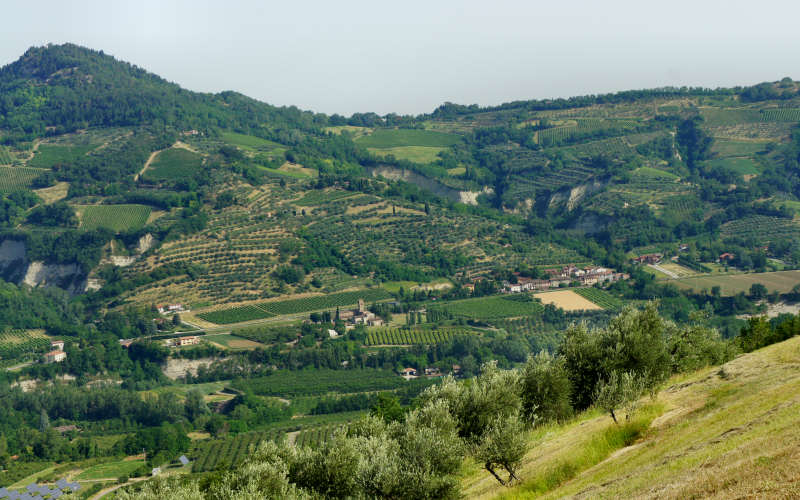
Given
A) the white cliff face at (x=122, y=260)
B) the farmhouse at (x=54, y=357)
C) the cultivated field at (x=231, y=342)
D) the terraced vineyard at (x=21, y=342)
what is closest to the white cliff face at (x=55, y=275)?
the white cliff face at (x=122, y=260)

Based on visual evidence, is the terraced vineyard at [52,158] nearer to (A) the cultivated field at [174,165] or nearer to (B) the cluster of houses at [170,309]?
(A) the cultivated field at [174,165]

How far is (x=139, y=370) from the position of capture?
4262 inches

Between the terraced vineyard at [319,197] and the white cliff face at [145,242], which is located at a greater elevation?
the terraced vineyard at [319,197]

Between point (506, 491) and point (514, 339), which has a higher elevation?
point (506, 491)

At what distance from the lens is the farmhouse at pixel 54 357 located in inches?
4360

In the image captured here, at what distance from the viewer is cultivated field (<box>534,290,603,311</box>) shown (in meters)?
126

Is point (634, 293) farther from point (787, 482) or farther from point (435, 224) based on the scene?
point (787, 482)

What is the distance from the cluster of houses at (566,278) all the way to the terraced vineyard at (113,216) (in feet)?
244

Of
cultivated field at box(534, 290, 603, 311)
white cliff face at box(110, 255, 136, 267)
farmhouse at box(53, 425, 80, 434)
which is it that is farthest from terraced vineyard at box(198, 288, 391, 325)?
farmhouse at box(53, 425, 80, 434)

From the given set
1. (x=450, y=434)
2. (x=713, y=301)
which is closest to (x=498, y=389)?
(x=450, y=434)

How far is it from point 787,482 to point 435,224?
15010cm

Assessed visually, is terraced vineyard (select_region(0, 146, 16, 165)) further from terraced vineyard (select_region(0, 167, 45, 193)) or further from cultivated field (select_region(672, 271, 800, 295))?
cultivated field (select_region(672, 271, 800, 295))

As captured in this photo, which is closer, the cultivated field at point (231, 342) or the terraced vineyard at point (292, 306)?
the cultivated field at point (231, 342)

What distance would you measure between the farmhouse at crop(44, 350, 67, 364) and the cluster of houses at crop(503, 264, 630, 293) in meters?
69.8
